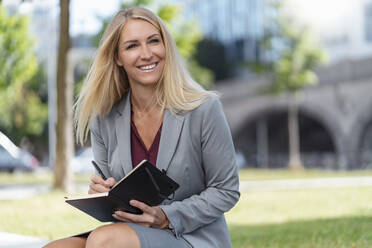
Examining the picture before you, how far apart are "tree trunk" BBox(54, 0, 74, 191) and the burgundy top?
969 centimetres

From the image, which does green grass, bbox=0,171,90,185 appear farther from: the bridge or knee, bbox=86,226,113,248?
knee, bbox=86,226,113,248

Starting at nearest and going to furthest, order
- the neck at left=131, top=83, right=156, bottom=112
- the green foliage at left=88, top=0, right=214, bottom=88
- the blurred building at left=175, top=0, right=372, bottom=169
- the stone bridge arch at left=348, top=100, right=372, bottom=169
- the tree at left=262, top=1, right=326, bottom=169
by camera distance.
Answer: the neck at left=131, top=83, right=156, bottom=112
the green foliage at left=88, top=0, right=214, bottom=88
the tree at left=262, top=1, right=326, bottom=169
the stone bridge arch at left=348, top=100, right=372, bottom=169
the blurred building at left=175, top=0, right=372, bottom=169

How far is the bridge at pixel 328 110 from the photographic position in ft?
108

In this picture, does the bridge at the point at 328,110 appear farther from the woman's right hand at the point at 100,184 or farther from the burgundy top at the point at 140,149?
the woman's right hand at the point at 100,184

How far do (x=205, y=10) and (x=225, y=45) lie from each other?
154 inches

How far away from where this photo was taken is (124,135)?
2975 mm

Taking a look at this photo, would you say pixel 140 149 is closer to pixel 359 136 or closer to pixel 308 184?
pixel 308 184

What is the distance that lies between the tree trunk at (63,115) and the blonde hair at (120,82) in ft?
30.8

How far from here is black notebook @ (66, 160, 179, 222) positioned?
2.49 meters

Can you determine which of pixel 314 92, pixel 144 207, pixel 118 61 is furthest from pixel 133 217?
pixel 314 92

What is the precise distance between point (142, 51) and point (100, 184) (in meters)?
0.69

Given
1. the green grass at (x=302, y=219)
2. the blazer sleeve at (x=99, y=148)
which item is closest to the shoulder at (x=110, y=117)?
the blazer sleeve at (x=99, y=148)

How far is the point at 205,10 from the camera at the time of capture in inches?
2039

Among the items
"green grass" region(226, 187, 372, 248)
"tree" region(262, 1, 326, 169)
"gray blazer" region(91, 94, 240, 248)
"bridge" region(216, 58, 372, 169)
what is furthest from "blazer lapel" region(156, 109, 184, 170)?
"bridge" region(216, 58, 372, 169)
